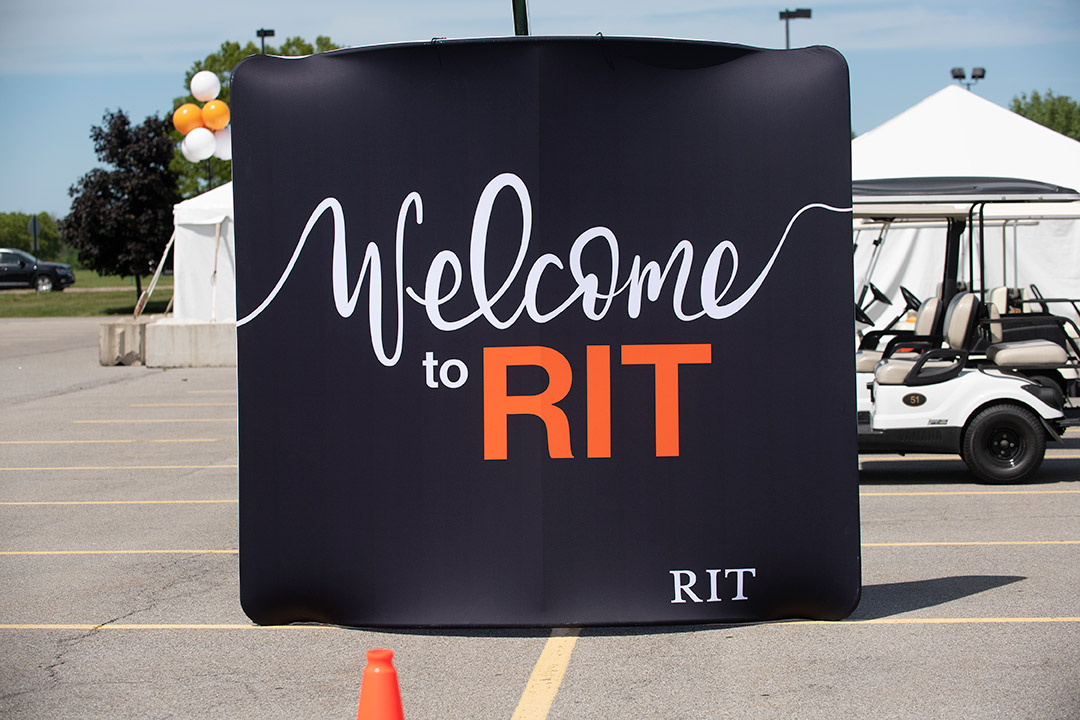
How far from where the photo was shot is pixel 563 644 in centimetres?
528

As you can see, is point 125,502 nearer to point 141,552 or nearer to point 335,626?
point 141,552

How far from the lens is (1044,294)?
1953 centimetres

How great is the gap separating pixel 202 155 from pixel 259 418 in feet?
61.5

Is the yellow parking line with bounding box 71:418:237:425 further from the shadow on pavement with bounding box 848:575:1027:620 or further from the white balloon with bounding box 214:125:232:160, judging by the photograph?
the shadow on pavement with bounding box 848:575:1027:620

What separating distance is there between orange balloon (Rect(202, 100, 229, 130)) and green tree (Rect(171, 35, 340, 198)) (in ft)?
46.3

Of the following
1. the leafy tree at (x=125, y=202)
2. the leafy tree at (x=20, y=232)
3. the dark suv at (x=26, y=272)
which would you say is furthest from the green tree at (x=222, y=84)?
the leafy tree at (x=20, y=232)

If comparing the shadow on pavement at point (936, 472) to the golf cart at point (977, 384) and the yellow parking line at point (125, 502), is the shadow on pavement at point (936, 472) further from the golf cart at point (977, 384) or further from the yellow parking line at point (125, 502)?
the yellow parking line at point (125, 502)

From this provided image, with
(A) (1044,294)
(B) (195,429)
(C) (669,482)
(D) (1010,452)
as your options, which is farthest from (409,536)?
(A) (1044,294)

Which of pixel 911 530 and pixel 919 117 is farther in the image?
pixel 919 117

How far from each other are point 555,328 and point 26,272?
47.4 meters

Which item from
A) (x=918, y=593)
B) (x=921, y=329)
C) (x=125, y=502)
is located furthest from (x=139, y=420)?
(x=918, y=593)

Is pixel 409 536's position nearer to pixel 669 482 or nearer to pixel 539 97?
pixel 669 482

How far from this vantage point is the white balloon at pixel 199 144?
73.3ft

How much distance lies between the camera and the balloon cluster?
22.5 m
